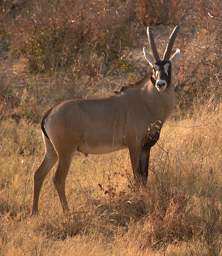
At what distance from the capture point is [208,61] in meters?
14.2

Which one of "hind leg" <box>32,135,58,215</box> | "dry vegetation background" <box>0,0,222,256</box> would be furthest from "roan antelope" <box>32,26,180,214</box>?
"dry vegetation background" <box>0,0,222,256</box>

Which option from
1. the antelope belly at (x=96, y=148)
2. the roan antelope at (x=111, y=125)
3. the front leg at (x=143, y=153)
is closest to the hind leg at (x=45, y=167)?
the roan antelope at (x=111, y=125)

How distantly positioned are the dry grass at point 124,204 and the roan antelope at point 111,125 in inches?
12.0

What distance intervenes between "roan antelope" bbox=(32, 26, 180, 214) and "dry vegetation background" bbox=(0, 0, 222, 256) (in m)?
0.30

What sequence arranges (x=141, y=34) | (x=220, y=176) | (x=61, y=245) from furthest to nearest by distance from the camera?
(x=141, y=34)
(x=220, y=176)
(x=61, y=245)

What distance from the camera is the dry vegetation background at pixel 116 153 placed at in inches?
298

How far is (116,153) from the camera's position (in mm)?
10648

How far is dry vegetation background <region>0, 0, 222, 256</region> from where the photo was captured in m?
7.57

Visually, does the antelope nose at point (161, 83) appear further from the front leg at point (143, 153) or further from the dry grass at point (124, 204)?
the dry grass at point (124, 204)

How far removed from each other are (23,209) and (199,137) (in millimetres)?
3386

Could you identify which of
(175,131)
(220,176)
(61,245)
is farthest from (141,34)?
(61,245)

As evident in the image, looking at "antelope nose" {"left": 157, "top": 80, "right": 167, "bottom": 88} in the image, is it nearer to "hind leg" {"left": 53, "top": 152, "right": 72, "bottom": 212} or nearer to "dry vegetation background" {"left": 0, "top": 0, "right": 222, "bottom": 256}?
"dry vegetation background" {"left": 0, "top": 0, "right": 222, "bottom": 256}

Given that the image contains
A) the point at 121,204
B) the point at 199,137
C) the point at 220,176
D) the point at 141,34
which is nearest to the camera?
the point at 121,204

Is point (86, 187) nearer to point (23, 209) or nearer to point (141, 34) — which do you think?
point (23, 209)
